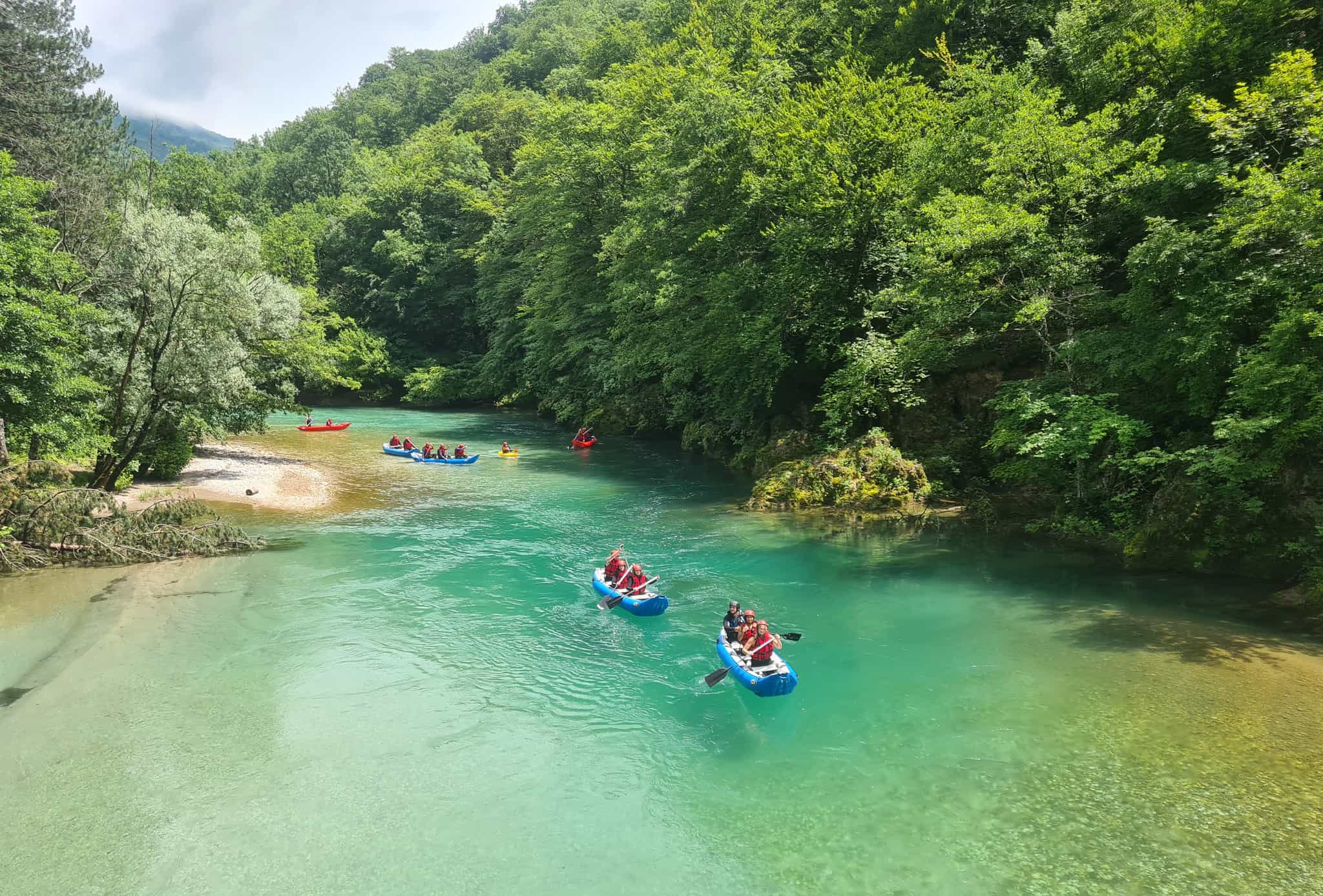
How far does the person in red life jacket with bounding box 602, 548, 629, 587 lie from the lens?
1561cm

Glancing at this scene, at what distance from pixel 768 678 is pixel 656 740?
198 centimetres

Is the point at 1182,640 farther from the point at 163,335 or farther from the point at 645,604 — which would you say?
the point at 163,335

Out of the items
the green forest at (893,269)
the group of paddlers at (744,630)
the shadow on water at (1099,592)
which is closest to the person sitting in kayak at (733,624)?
the group of paddlers at (744,630)

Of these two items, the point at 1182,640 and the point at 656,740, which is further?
the point at 1182,640

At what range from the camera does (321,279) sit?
196ft

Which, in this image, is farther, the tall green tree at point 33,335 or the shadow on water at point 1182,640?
the tall green tree at point 33,335

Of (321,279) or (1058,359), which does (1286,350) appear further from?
(321,279)

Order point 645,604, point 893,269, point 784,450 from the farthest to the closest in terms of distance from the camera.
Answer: point 784,450 → point 893,269 → point 645,604

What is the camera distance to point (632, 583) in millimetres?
Answer: 15328

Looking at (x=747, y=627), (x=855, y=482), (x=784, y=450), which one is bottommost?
(x=747, y=627)

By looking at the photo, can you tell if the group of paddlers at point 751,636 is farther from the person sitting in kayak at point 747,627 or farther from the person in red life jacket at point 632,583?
the person in red life jacket at point 632,583

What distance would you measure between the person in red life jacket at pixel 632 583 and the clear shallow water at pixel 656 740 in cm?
70

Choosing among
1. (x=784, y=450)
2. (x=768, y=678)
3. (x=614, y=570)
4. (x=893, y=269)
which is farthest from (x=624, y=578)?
(x=893, y=269)

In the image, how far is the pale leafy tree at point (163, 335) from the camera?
20109mm
